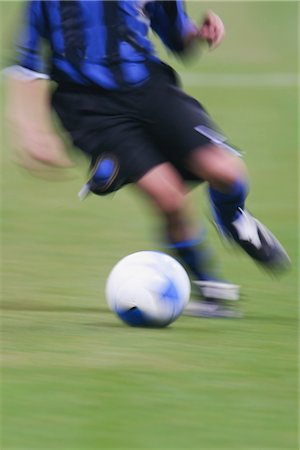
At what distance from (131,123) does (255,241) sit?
2.62 feet

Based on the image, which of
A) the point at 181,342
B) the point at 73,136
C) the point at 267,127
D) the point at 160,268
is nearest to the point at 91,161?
the point at 73,136

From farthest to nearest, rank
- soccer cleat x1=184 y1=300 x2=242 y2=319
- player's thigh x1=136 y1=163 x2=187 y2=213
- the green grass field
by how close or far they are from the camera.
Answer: soccer cleat x1=184 y1=300 x2=242 y2=319, player's thigh x1=136 y1=163 x2=187 y2=213, the green grass field

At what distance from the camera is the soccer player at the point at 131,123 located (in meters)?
5.82

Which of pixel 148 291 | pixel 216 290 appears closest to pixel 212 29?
pixel 216 290

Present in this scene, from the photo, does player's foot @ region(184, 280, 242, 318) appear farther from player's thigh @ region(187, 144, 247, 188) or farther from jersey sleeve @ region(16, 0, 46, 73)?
jersey sleeve @ region(16, 0, 46, 73)

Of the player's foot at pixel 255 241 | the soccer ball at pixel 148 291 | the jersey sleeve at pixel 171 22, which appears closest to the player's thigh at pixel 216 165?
the player's foot at pixel 255 241

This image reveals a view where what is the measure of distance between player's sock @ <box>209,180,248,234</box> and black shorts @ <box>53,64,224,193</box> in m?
0.15

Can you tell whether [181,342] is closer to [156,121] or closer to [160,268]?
[160,268]

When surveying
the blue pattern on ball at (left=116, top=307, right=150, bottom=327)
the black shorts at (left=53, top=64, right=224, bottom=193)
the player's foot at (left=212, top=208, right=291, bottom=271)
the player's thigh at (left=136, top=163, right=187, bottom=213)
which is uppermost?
the black shorts at (left=53, top=64, right=224, bottom=193)

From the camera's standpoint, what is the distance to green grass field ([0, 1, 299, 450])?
167 inches

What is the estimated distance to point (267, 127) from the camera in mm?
12844

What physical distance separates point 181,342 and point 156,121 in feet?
3.57

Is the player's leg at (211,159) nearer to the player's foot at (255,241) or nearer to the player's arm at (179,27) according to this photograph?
the player's foot at (255,241)

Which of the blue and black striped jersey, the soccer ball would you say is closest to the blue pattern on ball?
the soccer ball
